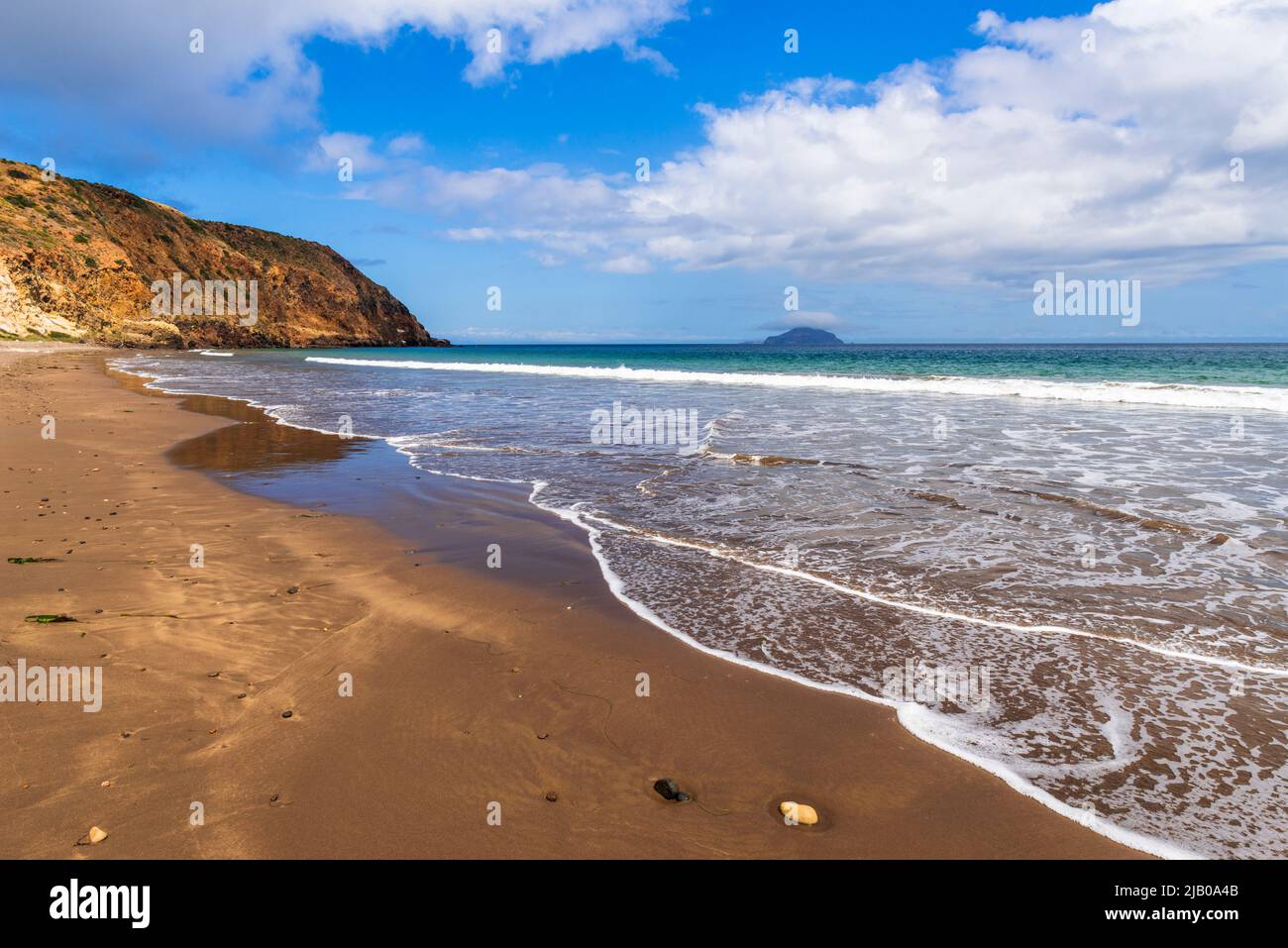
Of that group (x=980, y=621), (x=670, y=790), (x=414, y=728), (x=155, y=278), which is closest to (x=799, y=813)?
(x=670, y=790)

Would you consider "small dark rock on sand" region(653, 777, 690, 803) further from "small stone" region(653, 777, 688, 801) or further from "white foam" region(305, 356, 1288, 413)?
"white foam" region(305, 356, 1288, 413)

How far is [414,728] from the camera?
11.3 ft

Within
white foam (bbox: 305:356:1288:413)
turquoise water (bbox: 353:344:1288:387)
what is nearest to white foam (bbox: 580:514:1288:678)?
white foam (bbox: 305:356:1288:413)

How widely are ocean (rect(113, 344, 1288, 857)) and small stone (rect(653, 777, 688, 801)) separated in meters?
1.40

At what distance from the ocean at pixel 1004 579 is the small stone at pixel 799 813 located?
988 mm

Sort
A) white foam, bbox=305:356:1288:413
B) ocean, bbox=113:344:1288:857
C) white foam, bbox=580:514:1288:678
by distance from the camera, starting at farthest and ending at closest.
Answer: white foam, bbox=305:356:1288:413 < white foam, bbox=580:514:1288:678 < ocean, bbox=113:344:1288:857

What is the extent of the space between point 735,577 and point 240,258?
4350 inches

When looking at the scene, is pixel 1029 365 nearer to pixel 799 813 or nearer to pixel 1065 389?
pixel 1065 389

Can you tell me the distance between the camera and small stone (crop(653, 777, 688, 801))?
2900mm

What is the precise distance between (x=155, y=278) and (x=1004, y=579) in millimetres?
95351

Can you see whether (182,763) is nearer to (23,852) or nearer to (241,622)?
(23,852)

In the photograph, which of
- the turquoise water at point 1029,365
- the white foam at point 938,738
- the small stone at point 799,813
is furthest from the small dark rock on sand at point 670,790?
the turquoise water at point 1029,365

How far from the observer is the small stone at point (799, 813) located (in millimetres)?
2748

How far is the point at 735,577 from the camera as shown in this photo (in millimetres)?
5859
